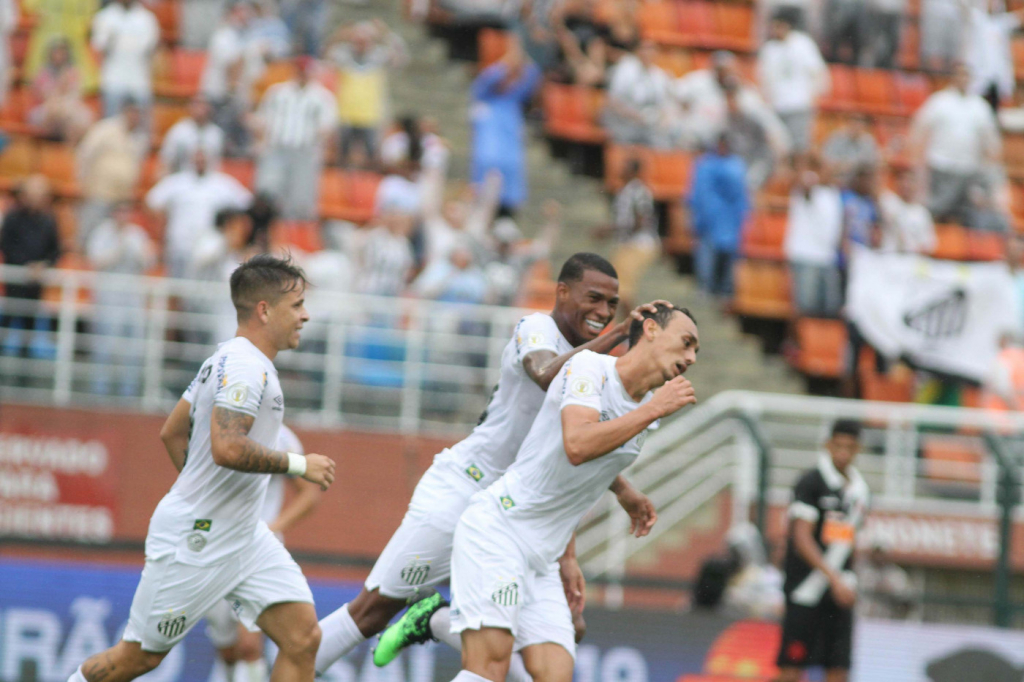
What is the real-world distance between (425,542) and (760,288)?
9.20 m

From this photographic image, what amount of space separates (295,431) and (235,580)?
20.1ft

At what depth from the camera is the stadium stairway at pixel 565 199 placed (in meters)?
15.6

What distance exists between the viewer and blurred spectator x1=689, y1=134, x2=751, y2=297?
15359mm

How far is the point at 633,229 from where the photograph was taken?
15.3 m

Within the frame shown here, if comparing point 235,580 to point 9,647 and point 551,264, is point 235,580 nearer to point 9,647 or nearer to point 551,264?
point 9,647

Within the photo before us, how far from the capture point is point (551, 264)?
617 inches

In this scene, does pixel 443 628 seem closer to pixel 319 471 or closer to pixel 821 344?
pixel 319 471

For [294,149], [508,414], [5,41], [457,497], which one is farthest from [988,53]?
[457,497]

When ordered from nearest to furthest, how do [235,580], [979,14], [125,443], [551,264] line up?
[235,580] < [125,443] < [551,264] < [979,14]

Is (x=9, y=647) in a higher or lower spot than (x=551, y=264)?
lower

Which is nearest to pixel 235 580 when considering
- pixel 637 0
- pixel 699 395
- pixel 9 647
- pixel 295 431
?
pixel 9 647

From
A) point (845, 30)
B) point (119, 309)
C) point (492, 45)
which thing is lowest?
point (119, 309)

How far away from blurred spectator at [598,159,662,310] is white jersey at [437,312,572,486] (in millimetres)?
7780

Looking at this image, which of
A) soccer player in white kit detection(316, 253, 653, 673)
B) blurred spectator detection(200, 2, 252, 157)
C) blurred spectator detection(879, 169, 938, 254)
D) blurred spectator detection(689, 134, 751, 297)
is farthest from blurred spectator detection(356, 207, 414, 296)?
soccer player in white kit detection(316, 253, 653, 673)
